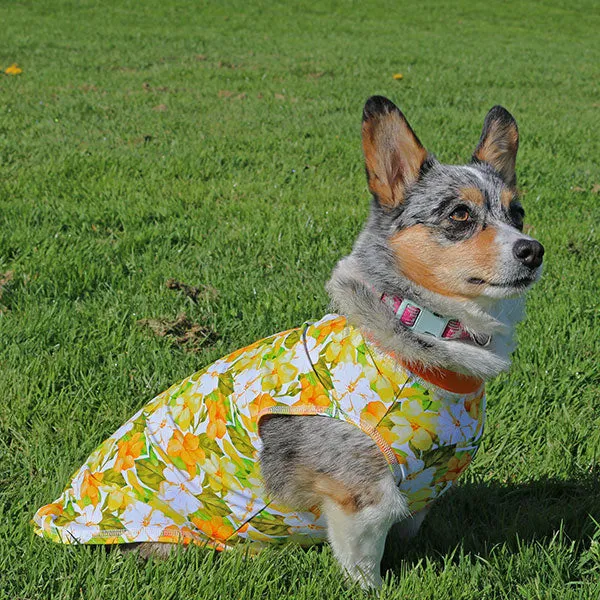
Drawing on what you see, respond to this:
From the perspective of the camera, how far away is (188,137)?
9195 mm

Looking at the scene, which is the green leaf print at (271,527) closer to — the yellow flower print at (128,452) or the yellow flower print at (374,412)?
the yellow flower print at (128,452)

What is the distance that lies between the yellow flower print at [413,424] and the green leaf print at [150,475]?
1002 mm

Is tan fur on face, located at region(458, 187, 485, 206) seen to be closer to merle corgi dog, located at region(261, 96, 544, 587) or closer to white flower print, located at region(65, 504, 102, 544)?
merle corgi dog, located at region(261, 96, 544, 587)

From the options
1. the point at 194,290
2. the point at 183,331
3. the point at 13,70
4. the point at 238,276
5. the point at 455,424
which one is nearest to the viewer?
the point at 455,424

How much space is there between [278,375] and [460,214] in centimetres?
101

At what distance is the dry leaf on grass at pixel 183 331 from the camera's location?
4605 millimetres

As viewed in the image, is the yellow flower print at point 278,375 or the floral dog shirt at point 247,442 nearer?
the floral dog shirt at point 247,442

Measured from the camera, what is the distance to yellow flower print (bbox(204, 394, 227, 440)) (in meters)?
2.88

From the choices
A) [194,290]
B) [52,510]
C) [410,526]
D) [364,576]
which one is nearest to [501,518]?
[410,526]

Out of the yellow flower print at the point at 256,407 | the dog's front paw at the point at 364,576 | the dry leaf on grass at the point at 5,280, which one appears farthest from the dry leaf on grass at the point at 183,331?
the dog's front paw at the point at 364,576

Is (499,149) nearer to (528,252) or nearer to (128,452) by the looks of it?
(528,252)

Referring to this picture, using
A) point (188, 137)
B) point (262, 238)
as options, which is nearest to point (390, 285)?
point (262, 238)

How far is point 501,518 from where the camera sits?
3.37 m

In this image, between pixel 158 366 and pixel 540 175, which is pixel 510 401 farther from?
pixel 540 175
